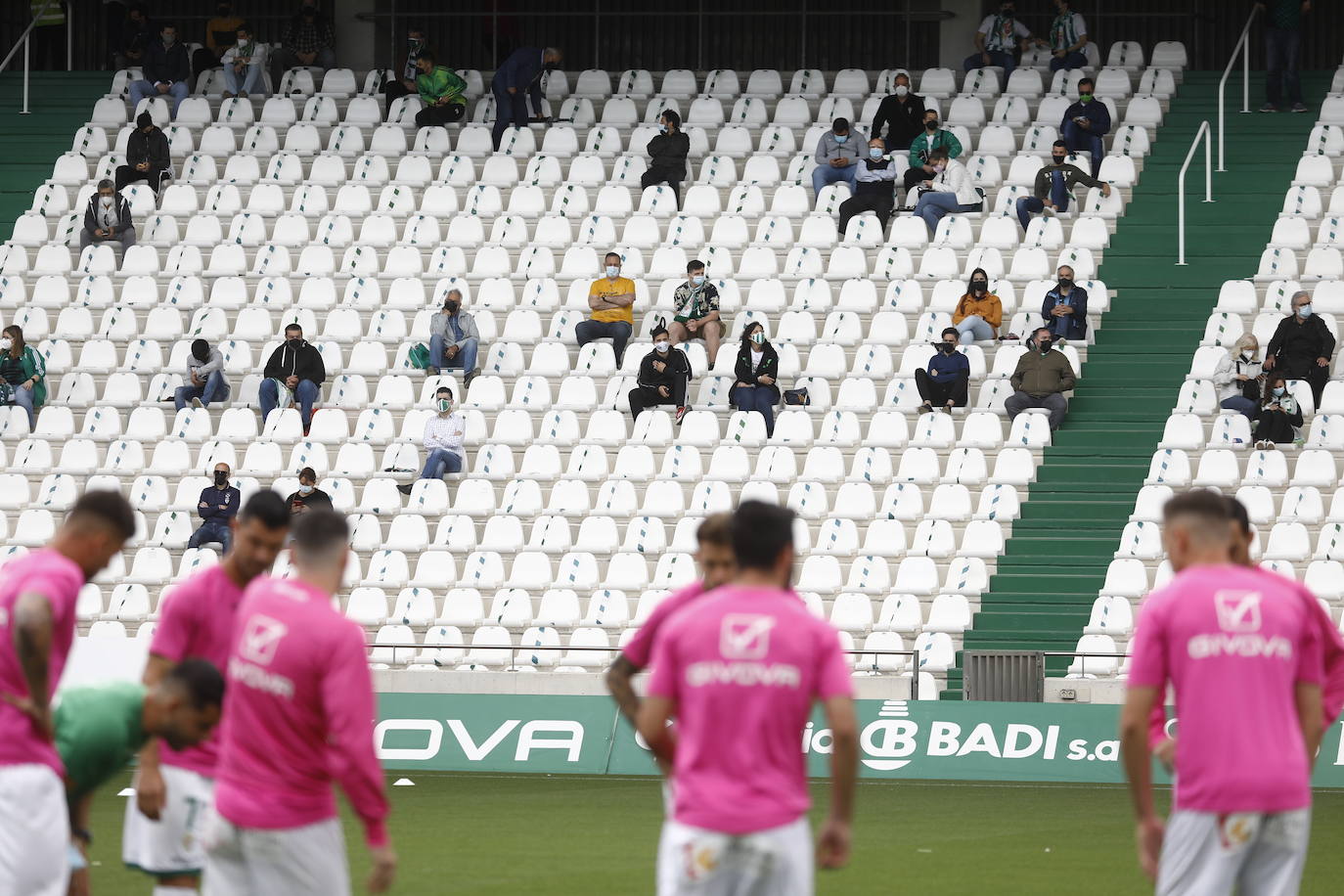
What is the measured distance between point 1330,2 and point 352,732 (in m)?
27.1

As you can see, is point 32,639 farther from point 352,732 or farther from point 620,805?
point 620,805

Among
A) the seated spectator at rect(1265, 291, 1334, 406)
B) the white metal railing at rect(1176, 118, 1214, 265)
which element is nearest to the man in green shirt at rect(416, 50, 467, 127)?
the white metal railing at rect(1176, 118, 1214, 265)

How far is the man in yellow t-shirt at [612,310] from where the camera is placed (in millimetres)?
23688

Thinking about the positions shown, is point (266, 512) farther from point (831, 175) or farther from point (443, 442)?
point (831, 175)

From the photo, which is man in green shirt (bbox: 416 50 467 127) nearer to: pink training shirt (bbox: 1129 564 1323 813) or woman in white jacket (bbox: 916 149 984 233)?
woman in white jacket (bbox: 916 149 984 233)

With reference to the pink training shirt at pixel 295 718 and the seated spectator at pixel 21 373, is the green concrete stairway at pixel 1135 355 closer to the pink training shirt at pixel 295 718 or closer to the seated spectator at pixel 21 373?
the seated spectator at pixel 21 373

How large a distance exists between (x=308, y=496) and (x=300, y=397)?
105 inches

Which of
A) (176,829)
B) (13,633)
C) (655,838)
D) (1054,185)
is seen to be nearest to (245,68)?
(1054,185)

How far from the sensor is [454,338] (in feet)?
77.8

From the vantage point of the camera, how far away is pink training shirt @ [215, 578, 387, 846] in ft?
19.3

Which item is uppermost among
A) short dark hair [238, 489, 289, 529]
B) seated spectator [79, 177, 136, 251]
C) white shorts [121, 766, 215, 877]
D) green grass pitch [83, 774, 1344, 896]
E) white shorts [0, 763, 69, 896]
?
seated spectator [79, 177, 136, 251]

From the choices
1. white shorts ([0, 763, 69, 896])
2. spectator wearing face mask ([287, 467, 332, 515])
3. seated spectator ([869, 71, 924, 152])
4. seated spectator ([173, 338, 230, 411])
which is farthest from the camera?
seated spectator ([869, 71, 924, 152])

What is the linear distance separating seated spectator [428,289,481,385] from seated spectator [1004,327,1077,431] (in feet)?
19.9

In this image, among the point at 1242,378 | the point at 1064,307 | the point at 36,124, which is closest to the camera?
the point at 1242,378
